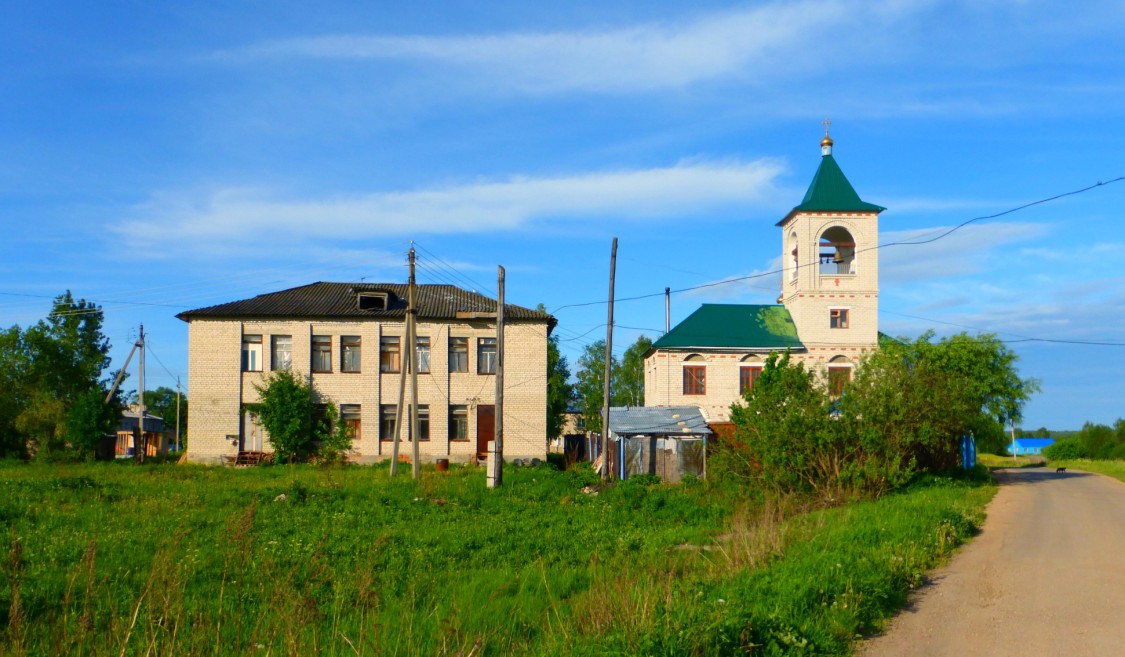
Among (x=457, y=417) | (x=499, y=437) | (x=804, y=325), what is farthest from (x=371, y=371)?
(x=804, y=325)

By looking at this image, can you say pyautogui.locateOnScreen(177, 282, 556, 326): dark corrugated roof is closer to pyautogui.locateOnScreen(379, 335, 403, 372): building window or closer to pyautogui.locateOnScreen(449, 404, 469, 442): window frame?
pyautogui.locateOnScreen(379, 335, 403, 372): building window

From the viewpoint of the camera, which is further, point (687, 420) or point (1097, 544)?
point (687, 420)

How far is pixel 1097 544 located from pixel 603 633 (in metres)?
10.3

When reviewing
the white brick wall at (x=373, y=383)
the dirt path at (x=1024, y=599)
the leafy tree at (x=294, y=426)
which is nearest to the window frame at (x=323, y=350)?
the white brick wall at (x=373, y=383)

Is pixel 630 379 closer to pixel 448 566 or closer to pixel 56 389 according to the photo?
pixel 56 389

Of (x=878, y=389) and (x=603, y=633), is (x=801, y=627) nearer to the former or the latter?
(x=603, y=633)

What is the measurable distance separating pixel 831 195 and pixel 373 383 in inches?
899

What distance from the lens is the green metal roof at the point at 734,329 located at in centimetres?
4222

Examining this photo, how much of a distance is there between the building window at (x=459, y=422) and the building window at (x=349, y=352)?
4.19 meters

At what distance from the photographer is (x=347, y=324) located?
36.1m

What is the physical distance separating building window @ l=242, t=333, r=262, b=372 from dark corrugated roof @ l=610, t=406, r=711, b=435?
1394 cm

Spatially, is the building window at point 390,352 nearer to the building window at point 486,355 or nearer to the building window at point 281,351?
the building window at point 486,355

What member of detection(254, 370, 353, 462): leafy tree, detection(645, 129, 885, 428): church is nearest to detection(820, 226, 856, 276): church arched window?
detection(645, 129, 885, 428): church

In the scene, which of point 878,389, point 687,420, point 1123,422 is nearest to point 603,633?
point 878,389
